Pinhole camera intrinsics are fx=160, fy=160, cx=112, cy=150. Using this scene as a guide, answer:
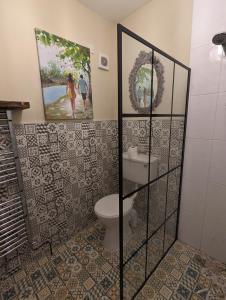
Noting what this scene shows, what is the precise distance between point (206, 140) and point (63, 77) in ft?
4.50

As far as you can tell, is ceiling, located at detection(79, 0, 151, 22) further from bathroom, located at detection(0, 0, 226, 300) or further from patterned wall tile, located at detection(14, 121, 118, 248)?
patterned wall tile, located at detection(14, 121, 118, 248)

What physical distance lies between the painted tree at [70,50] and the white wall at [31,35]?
0.15 ft

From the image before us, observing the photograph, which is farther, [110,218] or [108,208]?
[108,208]

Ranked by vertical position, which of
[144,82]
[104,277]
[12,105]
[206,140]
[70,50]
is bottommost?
[104,277]

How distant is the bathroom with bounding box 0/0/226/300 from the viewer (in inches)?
43.3

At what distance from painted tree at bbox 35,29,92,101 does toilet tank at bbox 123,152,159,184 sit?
0.99 m

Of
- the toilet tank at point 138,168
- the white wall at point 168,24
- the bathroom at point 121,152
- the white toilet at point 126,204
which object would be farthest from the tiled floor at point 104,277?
the white wall at point 168,24

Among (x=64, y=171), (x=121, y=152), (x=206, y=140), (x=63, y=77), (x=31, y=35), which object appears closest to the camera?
(x=121, y=152)

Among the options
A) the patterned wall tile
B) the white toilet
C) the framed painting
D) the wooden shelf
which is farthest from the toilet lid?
the wooden shelf

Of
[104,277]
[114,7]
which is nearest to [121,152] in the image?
[104,277]

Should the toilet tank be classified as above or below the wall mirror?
below

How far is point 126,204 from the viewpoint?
0.99 meters

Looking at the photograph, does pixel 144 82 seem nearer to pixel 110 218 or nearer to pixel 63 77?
pixel 63 77

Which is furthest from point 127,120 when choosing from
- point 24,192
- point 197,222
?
point 197,222
